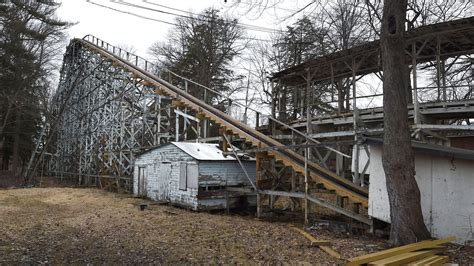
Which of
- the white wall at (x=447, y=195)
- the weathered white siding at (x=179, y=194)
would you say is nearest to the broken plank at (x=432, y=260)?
the white wall at (x=447, y=195)

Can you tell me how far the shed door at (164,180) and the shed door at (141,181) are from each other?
154 centimetres

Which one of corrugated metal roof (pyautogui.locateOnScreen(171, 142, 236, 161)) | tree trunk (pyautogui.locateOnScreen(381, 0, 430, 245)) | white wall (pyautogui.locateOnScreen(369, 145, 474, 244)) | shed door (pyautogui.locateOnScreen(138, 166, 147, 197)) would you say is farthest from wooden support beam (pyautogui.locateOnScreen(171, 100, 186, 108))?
white wall (pyautogui.locateOnScreen(369, 145, 474, 244))

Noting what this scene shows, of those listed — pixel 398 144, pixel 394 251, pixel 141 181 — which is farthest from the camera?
pixel 141 181

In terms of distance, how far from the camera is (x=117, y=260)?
6.85 meters

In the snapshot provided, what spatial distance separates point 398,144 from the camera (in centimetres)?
757

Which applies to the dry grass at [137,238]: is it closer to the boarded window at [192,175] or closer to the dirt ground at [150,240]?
the dirt ground at [150,240]

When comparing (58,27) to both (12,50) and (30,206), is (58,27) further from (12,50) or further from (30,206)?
(30,206)

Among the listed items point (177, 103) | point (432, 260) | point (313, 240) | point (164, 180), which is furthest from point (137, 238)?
point (177, 103)

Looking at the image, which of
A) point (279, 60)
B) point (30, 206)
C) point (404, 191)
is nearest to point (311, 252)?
point (404, 191)

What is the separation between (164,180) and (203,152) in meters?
2.30

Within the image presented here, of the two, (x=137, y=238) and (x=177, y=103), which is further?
(x=177, y=103)

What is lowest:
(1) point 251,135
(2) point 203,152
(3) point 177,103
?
(2) point 203,152

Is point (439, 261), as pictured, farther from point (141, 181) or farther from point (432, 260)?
point (141, 181)

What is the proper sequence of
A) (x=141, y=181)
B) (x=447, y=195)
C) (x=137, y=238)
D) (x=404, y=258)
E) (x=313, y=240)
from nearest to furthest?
(x=404, y=258)
(x=447, y=195)
(x=313, y=240)
(x=137, y=238)
(x=141, y=181)
